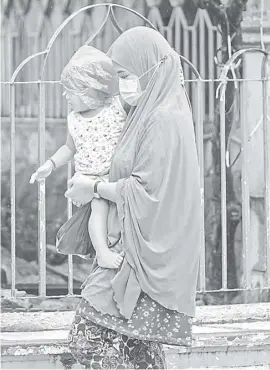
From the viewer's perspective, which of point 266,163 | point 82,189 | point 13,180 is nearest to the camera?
point 82,189

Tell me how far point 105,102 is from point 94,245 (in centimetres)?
47

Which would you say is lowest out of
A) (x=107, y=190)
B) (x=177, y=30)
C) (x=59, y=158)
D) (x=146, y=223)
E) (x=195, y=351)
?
(x=195, y=351)

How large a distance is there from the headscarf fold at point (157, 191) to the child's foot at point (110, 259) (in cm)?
3

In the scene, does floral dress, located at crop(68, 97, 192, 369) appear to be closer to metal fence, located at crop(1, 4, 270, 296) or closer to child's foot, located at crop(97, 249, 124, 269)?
child's foot, located at crop(97, 249, 124, 269)

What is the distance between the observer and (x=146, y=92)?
3105 millimetres

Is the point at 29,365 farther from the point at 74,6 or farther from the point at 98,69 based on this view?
the point at 74,6

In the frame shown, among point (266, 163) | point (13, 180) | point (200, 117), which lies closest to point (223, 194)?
Result: point (266, 163)

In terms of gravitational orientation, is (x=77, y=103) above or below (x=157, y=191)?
above

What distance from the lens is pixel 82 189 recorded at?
3156 millimetres

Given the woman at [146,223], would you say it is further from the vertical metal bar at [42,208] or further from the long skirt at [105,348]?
the vertical metal bar at [42,208]

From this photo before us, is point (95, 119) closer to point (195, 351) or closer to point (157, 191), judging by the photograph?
point (157, 191)

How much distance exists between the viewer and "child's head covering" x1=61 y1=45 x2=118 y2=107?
3205 millimetres

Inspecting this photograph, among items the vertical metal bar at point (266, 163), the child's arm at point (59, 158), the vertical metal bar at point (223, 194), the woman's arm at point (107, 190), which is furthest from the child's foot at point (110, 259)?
the vertical metal bar at point (266, 163)

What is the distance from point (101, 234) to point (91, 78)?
510 millimetres
